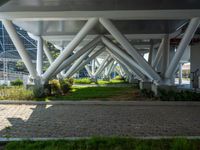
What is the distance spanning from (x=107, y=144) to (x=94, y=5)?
11.6 metres

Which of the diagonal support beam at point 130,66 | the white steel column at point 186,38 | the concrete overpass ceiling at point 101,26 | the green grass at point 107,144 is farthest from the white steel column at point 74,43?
the green grass at point 107,144

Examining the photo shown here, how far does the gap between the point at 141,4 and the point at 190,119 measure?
7.49m

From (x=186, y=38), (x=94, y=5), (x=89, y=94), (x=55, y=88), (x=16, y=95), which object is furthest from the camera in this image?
(x=89, y=94)

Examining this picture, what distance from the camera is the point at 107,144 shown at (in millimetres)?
Answer: 7406

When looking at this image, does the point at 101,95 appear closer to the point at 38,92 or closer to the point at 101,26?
the point at 38,92

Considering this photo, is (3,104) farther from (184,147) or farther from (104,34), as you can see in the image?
(104,34)

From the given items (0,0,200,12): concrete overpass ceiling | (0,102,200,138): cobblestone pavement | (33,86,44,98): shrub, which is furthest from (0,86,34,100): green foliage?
(0,0,200,12): concrete overpass ceiling

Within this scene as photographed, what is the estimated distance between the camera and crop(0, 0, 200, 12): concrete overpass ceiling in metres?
16.9

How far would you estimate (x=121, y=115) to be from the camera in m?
13.3

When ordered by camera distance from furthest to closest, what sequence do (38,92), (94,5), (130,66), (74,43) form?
1. (130,66)
2. (74,43)
3. (38,92)
4. (94,5)

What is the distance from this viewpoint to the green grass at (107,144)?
7.05 metres

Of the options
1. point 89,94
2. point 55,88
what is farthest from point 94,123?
point 89,94

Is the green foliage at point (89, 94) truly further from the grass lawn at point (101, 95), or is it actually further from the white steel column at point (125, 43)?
the white steel column at point (125, 43)

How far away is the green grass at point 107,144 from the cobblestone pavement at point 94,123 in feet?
4.25
